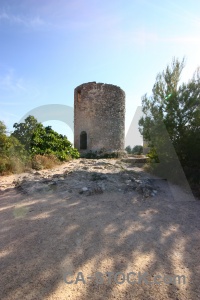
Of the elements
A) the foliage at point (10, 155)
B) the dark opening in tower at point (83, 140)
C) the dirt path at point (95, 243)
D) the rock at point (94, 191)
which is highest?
the dark opening in tower at point (83, 140)

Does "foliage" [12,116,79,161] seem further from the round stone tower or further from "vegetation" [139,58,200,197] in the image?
"vegetation" [139,58,200,197]

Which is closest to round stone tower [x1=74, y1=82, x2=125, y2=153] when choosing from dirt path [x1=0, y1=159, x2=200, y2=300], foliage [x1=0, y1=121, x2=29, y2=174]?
foliage [x1=0, y1=121, x2=29, y2=174]

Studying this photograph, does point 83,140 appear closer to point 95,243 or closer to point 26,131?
point 26,131

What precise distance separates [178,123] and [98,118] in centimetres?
769

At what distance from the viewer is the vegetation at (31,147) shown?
245 inches

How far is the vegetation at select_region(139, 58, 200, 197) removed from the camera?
17.4 feet

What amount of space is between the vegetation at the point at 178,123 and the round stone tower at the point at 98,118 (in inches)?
262

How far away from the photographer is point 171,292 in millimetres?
1645

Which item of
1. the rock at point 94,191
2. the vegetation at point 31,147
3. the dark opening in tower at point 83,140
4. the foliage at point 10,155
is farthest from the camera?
the dark opening in tower at point 83,140

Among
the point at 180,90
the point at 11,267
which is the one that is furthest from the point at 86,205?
the point at 180,90

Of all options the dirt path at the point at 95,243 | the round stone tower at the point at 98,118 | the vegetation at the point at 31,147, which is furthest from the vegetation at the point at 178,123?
the round stone tower at the point at 98,118

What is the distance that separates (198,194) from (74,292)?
3.82 metres

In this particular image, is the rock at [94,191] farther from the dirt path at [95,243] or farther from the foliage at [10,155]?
the foliage at [10,155]

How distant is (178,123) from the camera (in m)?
5.60
